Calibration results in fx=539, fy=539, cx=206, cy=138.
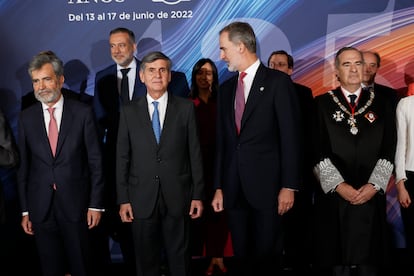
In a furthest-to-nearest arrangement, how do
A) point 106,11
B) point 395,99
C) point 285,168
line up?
point 106,11 → point 395,99 → point 285,168

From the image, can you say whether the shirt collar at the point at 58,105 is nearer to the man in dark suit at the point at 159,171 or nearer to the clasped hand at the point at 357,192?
the man in dark suit at the point at 159,171

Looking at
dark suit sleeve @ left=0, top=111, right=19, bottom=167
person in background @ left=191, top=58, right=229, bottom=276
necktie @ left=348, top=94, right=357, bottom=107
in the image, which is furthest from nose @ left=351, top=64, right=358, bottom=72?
→ dark suit sleeve @ left=0, top=111, right=19, bottom=167

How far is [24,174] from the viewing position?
3.42 m

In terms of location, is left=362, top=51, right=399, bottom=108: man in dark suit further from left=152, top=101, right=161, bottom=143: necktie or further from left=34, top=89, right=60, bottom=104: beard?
left=34, top=89, right=60, bottom=104: beard

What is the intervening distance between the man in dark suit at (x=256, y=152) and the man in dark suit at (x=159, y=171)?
8.4 inches

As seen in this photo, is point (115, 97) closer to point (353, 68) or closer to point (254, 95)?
point (254, 95)

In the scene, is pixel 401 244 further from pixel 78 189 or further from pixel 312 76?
pixel 78 189

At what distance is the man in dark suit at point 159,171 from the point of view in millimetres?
3328

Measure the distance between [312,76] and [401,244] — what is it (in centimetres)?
178

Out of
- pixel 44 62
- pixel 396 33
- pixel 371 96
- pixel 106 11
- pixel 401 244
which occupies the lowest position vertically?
pixel 401 244

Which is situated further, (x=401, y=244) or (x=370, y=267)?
(x=401, y=244)

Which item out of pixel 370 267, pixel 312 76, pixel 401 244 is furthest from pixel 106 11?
pixel 401 244

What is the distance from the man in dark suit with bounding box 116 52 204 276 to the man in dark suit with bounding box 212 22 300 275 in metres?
0.21

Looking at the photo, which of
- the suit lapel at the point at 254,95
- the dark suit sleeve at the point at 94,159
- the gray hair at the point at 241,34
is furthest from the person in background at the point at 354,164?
the dark suit sleeve at the point at 94,159
